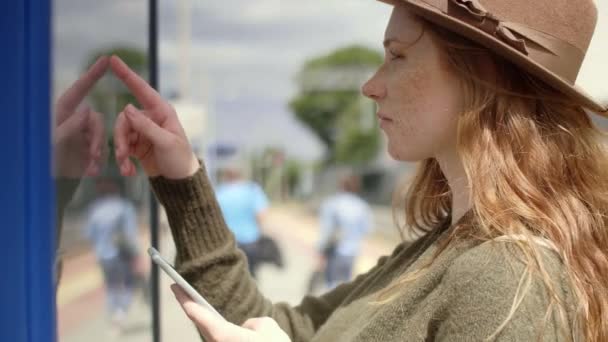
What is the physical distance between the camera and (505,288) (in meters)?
0.78

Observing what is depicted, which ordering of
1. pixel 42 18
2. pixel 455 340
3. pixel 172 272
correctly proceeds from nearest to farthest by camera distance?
pixel 42 18 < pixel 455 340 < pixel 172 272

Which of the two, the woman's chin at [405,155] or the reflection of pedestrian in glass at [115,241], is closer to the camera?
the woman's chin at [405,155]

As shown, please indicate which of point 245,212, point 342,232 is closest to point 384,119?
point 245,212

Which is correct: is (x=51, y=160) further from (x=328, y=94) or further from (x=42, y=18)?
(x=328, y=94)

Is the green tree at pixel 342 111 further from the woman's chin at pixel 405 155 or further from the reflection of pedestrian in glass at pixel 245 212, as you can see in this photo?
the woman's chin at pixel 405 155

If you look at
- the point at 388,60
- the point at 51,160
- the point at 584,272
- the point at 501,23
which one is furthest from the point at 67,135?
the point at 584,272

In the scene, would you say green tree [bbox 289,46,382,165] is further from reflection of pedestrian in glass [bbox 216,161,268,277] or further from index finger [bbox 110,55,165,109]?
index finger [bbox 110,55,165,109]

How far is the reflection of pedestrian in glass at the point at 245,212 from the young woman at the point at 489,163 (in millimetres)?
3671

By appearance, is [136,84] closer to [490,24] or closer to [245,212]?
[490,24]

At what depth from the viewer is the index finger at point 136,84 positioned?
3.41 ft

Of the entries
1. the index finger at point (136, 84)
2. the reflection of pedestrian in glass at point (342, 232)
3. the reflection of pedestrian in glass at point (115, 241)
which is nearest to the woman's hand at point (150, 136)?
the index finger at point (136, 84)

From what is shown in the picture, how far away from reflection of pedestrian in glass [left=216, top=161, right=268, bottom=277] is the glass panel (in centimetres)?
312

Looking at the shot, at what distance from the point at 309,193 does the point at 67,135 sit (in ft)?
69.3

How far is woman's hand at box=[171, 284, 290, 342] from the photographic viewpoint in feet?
2.80
